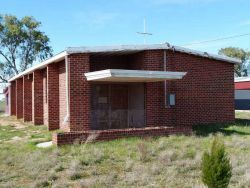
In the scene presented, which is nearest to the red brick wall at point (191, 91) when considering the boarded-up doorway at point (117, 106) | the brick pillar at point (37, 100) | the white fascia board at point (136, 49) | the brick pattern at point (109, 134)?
the white fascia board at point (136, 49)

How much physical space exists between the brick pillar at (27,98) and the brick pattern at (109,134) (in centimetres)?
1257

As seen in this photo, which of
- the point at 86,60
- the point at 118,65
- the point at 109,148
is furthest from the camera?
the point at 118,65

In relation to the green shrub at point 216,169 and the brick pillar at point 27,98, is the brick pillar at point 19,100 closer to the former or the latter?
the brick pillar at point 27,98

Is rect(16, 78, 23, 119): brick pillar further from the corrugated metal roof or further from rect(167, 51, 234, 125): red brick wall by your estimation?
rect(167, 51, 234, 125): red brick wall

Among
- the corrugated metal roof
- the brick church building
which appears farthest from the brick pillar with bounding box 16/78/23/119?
the corrugated metal roof

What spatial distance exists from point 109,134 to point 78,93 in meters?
2.91

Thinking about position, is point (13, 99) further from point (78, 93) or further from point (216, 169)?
point (216, 169)

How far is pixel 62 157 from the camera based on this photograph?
1164cm

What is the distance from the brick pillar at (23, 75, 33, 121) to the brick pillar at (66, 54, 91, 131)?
397 inches

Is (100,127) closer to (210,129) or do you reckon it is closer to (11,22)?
(210,129)

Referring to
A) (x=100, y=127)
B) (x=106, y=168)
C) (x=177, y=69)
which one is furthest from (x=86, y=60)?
(x=106, y=168)

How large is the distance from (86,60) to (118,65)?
328 centimetres

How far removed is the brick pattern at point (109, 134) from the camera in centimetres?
1345

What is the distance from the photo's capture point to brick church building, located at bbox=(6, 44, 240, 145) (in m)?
16.6
